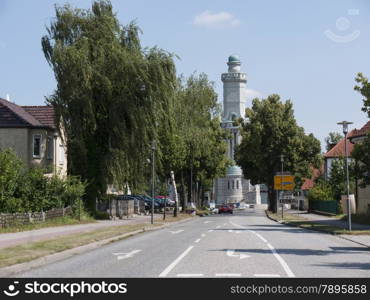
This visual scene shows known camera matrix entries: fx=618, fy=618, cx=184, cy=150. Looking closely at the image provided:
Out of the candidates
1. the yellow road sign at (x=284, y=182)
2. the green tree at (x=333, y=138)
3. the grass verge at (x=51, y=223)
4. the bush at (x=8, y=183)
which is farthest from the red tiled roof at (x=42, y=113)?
the green tree at (x=333, y=138)

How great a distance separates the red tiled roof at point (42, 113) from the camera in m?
50.0

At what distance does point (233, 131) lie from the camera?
158 m

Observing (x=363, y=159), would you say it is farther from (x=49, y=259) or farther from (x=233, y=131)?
(x=233, y=131)

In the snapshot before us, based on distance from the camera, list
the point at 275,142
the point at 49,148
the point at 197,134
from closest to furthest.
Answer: the point at 49,148
the point at 197,134
the point at 275,142

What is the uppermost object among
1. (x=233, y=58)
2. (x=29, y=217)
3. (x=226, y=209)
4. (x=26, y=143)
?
(x=233, y=58)

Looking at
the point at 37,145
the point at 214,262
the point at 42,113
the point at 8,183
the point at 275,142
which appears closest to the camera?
the point at 214,262

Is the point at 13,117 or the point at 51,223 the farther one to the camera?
the point at 13,117

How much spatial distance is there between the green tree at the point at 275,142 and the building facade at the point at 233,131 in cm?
7445

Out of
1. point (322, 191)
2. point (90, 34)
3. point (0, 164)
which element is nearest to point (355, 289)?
point (0, 164)

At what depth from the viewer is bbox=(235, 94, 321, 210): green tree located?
72750 millimetres

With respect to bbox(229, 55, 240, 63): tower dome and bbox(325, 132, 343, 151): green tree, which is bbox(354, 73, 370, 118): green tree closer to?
bbox(325, 132, 343, 151): green tree

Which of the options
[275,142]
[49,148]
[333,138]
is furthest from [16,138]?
[333,138]

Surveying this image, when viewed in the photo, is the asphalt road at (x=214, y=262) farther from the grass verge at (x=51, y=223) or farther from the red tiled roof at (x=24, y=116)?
the red tiled roof at (x=24, y=116)

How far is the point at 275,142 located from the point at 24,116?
1321 inches
